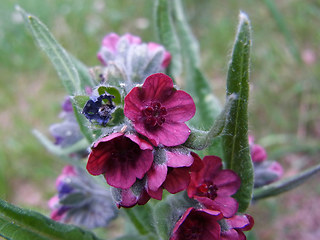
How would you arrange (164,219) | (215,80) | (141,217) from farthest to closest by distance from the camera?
1. (215,80)
2. (141,217)
3. (164,219)

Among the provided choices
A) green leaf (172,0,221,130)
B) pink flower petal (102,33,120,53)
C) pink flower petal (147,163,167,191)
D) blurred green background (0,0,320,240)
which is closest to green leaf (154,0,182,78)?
green leaf (172,0,221,130)

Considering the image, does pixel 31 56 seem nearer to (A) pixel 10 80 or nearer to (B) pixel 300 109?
(A) pixel 10 80

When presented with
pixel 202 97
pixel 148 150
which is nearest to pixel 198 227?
pixel 148 150

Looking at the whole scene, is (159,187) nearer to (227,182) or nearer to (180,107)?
(180,107)

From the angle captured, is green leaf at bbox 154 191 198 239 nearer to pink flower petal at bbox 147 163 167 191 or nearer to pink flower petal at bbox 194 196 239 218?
pink flower petal at bbox 194 196 239 218

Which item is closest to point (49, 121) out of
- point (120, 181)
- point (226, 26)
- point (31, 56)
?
point (31, 56)

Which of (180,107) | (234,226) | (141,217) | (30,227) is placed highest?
(180,107)

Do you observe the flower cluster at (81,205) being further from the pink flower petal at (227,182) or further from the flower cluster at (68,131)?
the pink flower petal at (227,182)
